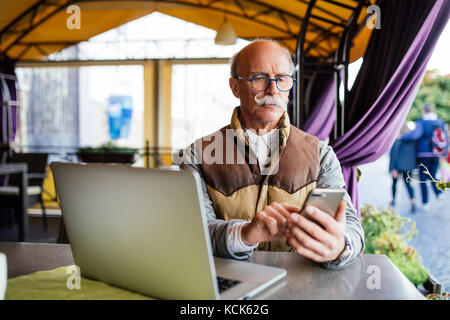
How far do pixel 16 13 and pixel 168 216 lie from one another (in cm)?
752

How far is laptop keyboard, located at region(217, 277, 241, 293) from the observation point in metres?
0.82

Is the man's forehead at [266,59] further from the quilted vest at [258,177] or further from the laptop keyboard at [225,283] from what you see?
the laptop keyboard at [225,283]

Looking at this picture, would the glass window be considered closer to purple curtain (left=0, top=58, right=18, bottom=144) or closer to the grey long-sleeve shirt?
purple curtain (left=0, top=58, right=18, bottom=144)

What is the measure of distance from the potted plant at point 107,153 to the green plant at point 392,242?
162 inches

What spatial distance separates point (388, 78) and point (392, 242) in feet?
4.45

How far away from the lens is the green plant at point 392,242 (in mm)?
2830

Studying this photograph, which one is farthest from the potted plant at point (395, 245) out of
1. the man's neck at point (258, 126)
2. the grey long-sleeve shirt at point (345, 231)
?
the man's neck at point (258, 126)

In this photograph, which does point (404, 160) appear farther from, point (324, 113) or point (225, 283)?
point (225, 283)

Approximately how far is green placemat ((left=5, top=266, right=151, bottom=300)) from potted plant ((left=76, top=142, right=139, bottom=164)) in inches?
217

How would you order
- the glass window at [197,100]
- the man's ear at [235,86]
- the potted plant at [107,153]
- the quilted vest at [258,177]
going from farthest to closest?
the glass window at [197,100] → the potted plant at [107,153] → the man's ear at [235,86] → the quilted vest at [258,177]

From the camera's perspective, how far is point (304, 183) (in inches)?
56.6

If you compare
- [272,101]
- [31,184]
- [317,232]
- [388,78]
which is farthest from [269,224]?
[31,184]
